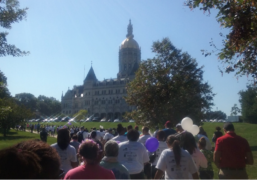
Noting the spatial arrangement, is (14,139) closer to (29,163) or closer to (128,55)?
(29,163)

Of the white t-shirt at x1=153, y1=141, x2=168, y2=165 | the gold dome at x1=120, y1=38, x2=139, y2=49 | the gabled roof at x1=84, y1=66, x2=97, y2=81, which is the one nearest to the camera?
the white t-shirt at x1=153, y1=141, x2=168, y2=165

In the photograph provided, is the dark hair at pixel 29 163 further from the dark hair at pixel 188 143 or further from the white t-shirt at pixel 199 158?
the white t-shirt at pixel 199 158

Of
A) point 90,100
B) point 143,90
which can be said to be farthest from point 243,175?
point 90,100

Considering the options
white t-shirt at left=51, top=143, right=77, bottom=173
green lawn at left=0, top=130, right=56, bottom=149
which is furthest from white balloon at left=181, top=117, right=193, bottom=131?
green lawn at left=0, top=130, right=56, bottom=149

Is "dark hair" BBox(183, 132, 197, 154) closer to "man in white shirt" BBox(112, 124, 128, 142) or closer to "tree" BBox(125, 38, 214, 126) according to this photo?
"man in white shirt" BBox(112, 124, 128, 142)

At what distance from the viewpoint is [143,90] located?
18.5m

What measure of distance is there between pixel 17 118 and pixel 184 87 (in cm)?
2326

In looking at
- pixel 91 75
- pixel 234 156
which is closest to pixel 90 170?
pixel 234 156

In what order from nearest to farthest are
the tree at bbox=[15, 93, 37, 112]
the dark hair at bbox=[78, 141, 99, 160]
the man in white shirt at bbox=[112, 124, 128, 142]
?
the dark hair at bbox=[78, 141, 99, 160], the man in white shirt at bbox=[112, 124, 128, 142], the tree at bbox=[15, 93, 37, 112]

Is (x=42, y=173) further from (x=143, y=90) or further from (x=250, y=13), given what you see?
(x=143, y=90)

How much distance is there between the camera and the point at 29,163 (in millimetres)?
1880

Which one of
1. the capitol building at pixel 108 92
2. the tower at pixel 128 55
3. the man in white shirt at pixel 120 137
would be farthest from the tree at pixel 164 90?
the tower at pixel 128 55

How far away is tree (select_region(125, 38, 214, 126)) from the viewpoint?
1775cm

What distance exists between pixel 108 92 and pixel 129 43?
22361 mm
